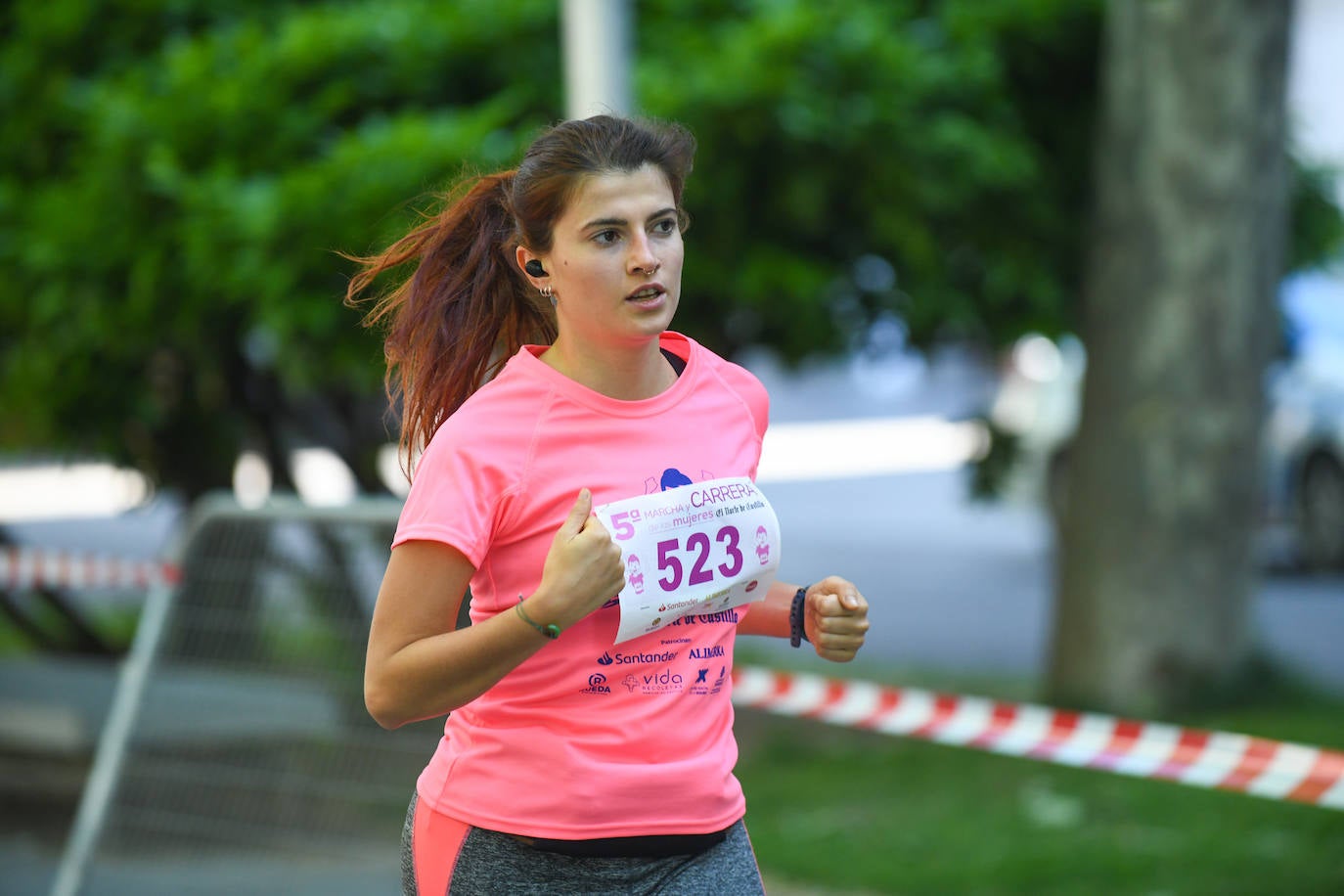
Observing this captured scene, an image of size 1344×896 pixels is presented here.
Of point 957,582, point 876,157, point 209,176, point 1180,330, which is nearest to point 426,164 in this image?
point 209,176

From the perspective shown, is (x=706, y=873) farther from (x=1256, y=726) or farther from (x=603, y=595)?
(x=1256, y=726)

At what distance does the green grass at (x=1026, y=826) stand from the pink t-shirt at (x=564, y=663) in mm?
2978

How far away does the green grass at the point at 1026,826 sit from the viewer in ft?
15.9

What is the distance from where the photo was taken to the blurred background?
5.16 m

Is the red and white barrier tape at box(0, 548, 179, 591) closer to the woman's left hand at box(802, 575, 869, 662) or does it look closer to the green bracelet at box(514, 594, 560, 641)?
the woman's left hand at box(802, 575, 869, 662)

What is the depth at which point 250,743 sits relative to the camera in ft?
18.5

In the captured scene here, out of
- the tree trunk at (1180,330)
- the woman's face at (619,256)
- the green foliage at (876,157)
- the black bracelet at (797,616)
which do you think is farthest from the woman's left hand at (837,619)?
the tree trunk at (1180,330)

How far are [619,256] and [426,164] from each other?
3.12m

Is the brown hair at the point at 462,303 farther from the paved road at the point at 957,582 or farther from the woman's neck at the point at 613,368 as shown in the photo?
the paved road at the point at 957,582

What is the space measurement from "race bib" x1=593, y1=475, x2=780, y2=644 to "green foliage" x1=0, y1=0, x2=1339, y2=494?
8.94ft

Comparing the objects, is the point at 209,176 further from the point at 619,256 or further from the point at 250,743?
the point at 619,256

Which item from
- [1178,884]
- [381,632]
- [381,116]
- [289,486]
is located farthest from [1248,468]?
[381,632]

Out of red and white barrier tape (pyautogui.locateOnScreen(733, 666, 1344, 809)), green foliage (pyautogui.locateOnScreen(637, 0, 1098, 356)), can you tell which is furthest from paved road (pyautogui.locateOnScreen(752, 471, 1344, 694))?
red and white barrier tape (pyautogui.locateOnScreen(733, 666, 1344, 809))

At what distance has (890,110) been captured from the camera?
5.25 meters
